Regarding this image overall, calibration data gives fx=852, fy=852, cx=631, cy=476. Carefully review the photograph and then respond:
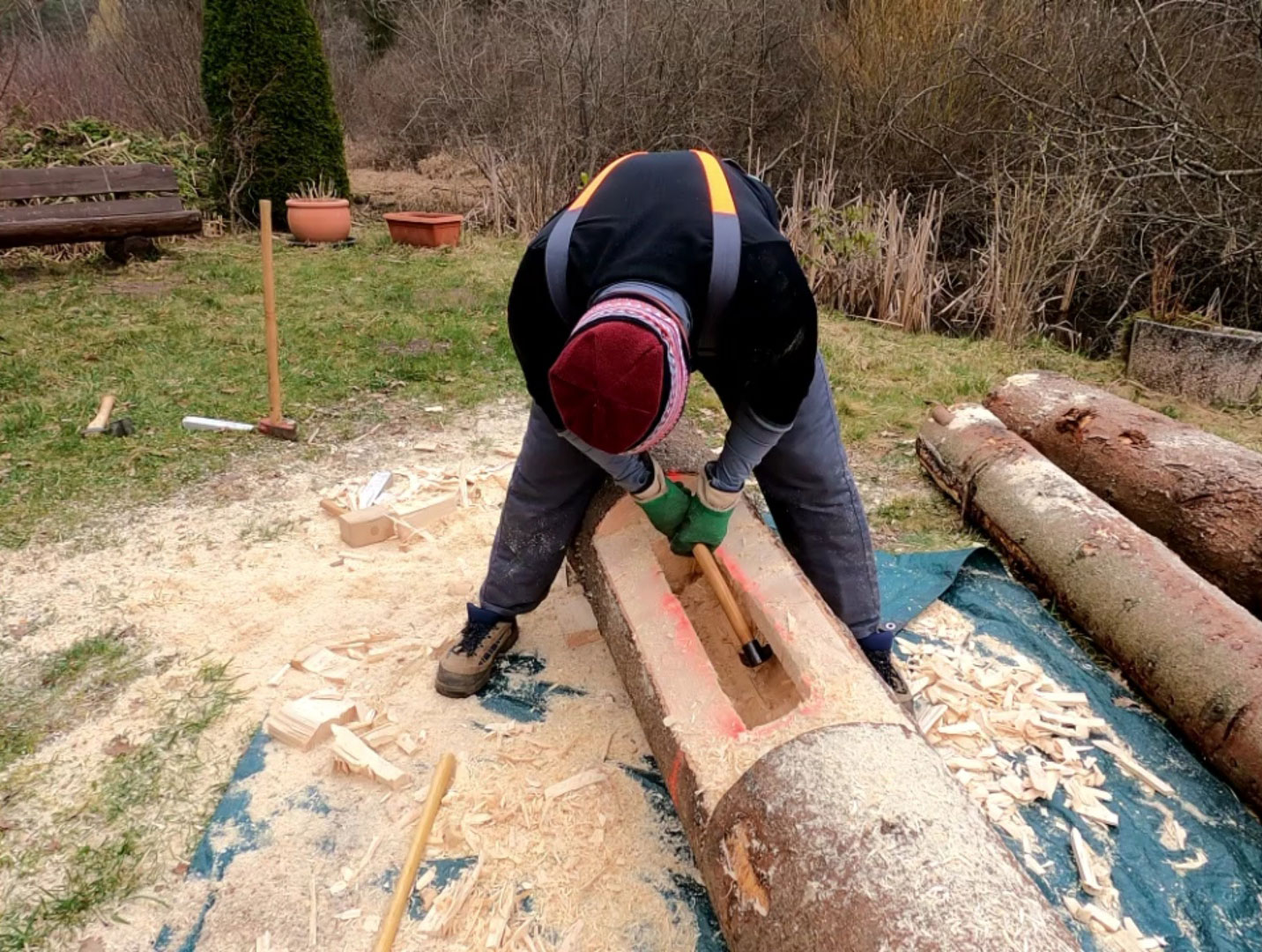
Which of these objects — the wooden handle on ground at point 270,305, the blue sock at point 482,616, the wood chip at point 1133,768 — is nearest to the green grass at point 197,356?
the wooden handle on ground at point 270,305

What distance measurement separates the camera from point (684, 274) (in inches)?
70.0

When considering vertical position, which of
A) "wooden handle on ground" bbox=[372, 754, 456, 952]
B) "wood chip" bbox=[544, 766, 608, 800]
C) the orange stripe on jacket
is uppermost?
the orange stripe on jacket

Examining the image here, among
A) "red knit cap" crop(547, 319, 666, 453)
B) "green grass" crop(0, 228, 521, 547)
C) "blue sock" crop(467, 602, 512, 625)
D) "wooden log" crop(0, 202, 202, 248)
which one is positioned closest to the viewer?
"red knit cap" crop(547, 319, 666, 453)

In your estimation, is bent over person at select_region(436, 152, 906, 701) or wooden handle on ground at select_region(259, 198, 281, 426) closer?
bent over person at select_region(436, 152, 906, 701)

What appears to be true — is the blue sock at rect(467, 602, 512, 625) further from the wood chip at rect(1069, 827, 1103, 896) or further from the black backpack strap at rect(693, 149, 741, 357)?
the wood chip at rect(1069, 827, 1103, 896)

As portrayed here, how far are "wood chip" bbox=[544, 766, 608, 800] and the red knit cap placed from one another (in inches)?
42.4

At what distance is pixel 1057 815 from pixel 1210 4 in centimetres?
665

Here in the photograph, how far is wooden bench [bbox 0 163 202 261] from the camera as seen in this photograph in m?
6.87

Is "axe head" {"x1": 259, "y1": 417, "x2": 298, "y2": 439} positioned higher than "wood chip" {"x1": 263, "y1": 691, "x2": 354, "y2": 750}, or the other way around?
"wood chip" {"x1": 263, "y1": 691, "x2": 354, "y2": 750}

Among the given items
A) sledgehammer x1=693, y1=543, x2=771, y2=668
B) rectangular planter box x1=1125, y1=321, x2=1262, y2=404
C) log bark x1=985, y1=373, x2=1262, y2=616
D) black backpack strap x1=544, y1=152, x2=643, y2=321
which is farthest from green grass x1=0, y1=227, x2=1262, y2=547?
black backpack strap x1=544, y1=152, x2=643, y2=321

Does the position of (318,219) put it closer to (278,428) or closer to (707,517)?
(278,428)

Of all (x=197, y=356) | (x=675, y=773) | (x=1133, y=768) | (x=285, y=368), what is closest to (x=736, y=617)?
(x=675, y=773)

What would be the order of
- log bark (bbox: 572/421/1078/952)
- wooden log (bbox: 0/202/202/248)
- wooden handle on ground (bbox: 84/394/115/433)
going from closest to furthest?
log bark (bbox: 572/421/1078/952), wooden handle on ground (bbox: 84/394/115/433), wooden log (bbox: 0/202/202/248)

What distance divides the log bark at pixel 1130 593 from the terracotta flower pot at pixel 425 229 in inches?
246
